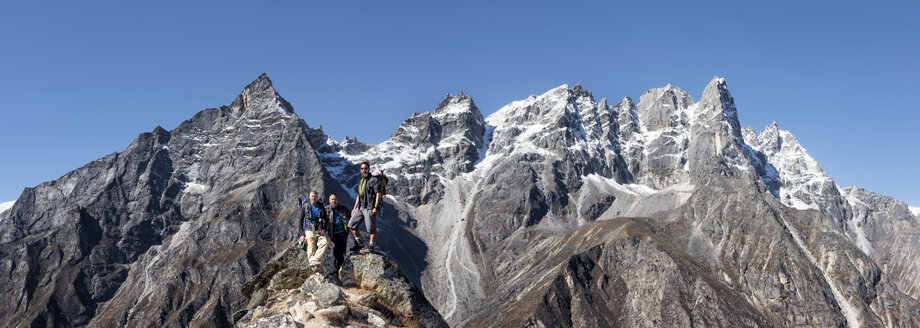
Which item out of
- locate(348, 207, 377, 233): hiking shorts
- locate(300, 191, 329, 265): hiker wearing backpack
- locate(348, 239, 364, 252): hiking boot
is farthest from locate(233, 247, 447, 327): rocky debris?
locate(348, 207, 377, 233): hiking shorts

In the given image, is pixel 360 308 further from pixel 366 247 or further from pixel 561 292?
pixel 561 292

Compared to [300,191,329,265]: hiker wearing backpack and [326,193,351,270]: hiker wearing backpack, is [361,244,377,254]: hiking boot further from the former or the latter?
[300,191,329,265]: hiker wearing backpack

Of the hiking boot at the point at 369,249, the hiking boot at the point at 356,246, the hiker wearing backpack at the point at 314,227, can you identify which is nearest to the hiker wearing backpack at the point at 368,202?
the hiking boot at the point at 356,246

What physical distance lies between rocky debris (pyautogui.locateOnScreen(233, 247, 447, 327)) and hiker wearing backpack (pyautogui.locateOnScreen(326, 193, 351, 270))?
1.40 ft

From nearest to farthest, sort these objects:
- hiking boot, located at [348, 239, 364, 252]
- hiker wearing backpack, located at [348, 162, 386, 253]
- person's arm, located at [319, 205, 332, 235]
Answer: person's arm, located at [319, 205, 332, 235] < hiking boot, located at [348, 239, 364, 252] < hiker wearing backpack, located at [348, 162, 386, 253]

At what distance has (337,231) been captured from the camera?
21.4 metres

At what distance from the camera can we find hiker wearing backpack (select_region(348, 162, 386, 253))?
2242 cm

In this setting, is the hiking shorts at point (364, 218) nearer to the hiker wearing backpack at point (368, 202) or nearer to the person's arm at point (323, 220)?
the hiker wearing backpack at point (368, 202)

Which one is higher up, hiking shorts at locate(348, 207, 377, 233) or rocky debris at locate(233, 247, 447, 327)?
hiking shorts at locate(348, 207, 377, 233)

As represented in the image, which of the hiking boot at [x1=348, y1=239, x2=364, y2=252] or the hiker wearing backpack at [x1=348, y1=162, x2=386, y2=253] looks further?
the hiker wearing backpack at [x1=348, y1=162, x2=386, y2=253]

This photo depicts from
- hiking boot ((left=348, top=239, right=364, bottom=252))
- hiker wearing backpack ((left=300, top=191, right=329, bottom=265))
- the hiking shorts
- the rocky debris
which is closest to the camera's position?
the rocky debris

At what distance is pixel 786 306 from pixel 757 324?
64.7 feet

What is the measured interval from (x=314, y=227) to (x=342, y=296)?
12.8ft

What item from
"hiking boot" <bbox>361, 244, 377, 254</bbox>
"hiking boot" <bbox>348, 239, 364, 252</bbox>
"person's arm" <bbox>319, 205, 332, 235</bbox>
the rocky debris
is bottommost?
the rocky debris
